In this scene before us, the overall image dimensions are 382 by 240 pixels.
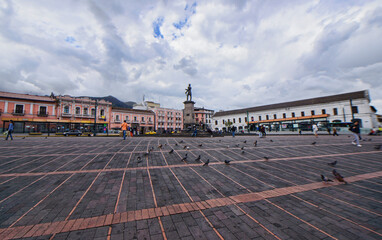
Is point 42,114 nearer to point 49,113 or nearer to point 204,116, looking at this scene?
point 49,113

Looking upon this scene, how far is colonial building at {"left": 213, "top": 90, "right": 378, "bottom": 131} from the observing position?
33594 mm

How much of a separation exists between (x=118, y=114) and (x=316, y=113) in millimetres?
54364

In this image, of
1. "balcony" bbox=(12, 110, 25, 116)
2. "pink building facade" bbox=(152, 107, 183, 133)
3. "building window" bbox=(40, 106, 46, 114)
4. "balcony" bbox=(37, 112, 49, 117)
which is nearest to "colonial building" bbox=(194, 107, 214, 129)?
"pink building facade" bbox=(152, 107, 183, 133)

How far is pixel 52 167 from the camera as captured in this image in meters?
4.59

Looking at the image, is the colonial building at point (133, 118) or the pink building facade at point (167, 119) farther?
the pink building facade at point (167, 119)

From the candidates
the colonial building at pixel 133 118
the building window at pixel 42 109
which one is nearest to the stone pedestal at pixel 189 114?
the colonial building at pixel 133 118

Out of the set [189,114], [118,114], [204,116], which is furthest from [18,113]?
[204,116]

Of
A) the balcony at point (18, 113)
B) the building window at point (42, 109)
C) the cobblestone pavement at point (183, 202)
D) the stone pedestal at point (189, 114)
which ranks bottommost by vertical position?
the cobblestone pavement at point (183, 202)

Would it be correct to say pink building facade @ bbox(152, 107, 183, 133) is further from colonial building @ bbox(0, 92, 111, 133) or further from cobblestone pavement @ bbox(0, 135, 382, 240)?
cobblestone pavement @ bbox(0, 135, 382, 240)

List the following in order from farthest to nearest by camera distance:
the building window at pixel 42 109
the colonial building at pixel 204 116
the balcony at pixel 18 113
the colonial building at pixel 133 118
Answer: the colonial building at pixel 204 116 < the colonial building at pixel 133 118 < the building window at pixel 42 109 < the balcony at pixel 18 113

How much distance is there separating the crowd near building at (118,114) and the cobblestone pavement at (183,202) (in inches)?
752

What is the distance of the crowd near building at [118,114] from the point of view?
2945cm

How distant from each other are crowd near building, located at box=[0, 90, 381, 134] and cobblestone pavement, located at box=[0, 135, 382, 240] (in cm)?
1909

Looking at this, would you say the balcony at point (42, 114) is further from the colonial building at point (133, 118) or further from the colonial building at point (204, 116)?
the colonial building at point (204, 116)
